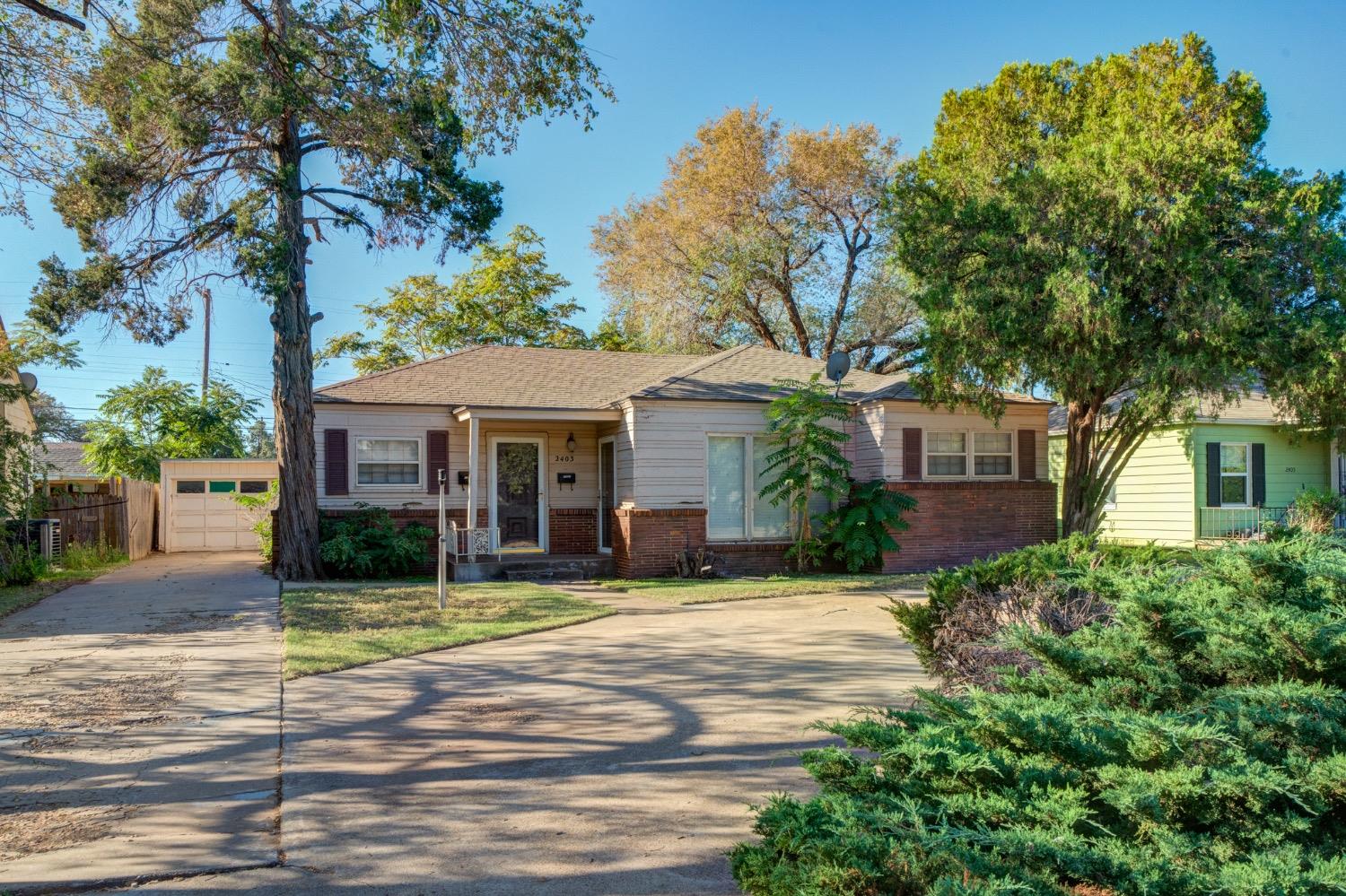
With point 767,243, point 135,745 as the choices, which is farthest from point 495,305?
point 135,745

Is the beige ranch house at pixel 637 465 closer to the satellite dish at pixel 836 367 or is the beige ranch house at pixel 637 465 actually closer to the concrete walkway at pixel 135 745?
the satellite dish at pixel 836 367

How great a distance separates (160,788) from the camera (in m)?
4.86

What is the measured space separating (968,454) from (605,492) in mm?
6822

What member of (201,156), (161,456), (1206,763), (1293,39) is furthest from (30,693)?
(161,456)

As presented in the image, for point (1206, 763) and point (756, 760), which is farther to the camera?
point (756, 760)

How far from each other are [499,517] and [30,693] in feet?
34.1

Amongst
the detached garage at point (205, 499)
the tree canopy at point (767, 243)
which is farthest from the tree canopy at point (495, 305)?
the detached garage at point (205, 499)

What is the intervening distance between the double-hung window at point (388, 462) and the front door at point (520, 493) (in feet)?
4.84

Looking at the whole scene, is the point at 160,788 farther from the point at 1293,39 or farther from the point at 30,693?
the point at 1293,39

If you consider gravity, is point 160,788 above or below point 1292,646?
below

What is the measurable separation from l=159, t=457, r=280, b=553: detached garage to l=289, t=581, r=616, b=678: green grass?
11464 millimetres

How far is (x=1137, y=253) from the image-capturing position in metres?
13.4

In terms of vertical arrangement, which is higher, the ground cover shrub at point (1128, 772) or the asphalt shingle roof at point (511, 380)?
the asphalt shingle roof at point (511, 380)

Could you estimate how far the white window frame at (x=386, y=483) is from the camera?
53.5 feet
